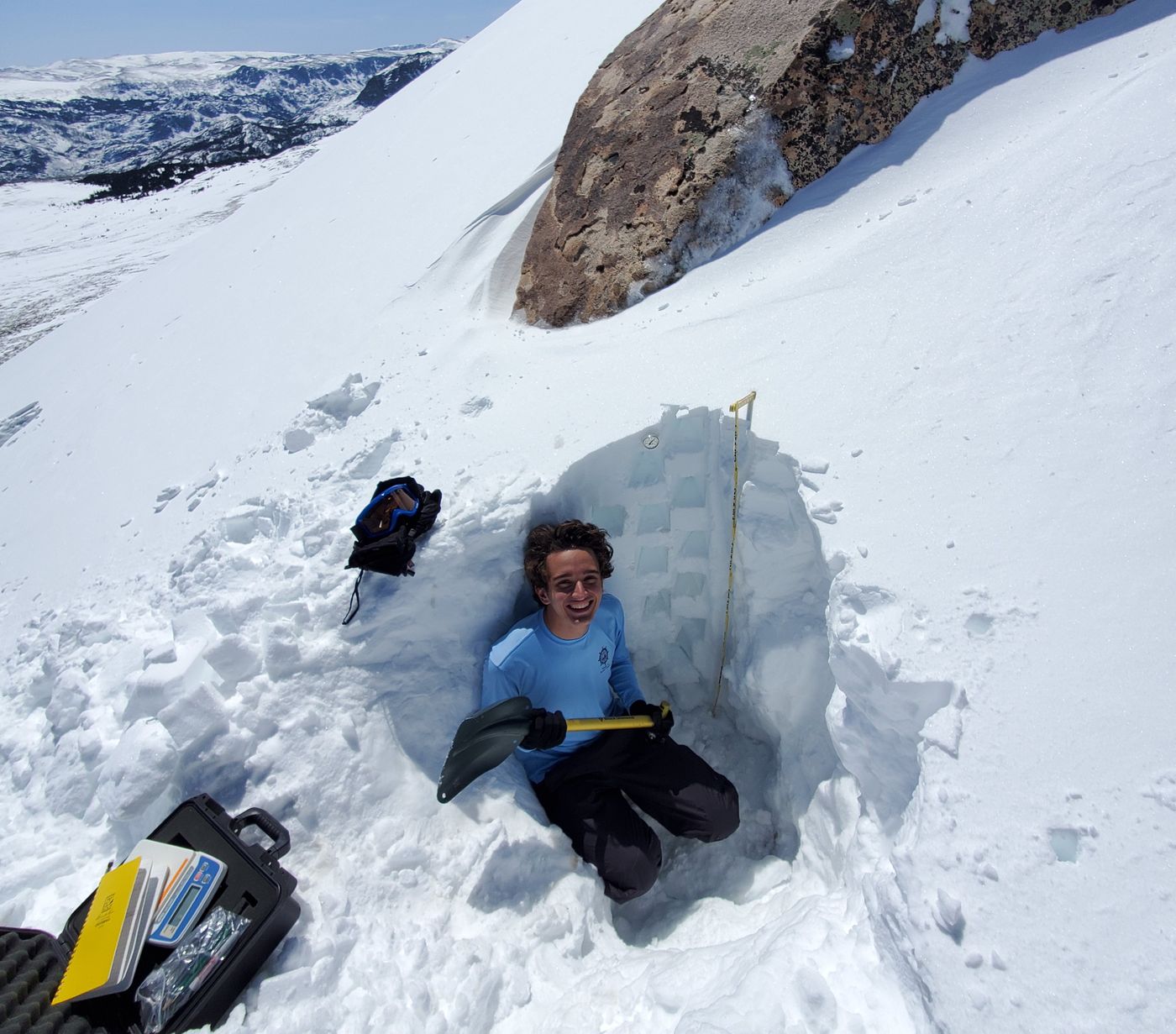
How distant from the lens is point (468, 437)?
2.99m

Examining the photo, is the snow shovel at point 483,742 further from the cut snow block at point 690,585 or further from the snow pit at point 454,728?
→ the cut snow block at point 690,585

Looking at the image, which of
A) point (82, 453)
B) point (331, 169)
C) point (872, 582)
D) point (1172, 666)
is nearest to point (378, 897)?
point (872, 582)

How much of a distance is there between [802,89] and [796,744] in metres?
3.33

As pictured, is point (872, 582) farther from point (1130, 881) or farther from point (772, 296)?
point (772, 296)

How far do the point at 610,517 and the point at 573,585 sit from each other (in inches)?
20.9

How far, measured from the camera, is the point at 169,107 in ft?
423

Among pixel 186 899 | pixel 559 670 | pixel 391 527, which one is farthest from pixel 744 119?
pixel 186 899

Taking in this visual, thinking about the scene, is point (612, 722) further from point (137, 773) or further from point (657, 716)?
point (137, 773)

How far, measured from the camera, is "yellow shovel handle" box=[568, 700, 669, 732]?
258cm

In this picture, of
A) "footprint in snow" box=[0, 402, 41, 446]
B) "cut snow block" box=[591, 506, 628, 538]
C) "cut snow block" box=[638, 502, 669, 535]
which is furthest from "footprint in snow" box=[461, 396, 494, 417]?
"footprint in snow" box=[0, 402, 41, 446]

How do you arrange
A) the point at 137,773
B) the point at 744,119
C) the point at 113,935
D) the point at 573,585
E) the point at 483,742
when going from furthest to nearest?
the point at 744,119 → the point at 573,585 → the point at 483,742 → the point at 137,773 → the point at 113,935

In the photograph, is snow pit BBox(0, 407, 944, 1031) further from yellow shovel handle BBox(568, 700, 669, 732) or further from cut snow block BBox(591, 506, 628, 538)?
yellow shovel handle BBox(568, 700, 669, 732)

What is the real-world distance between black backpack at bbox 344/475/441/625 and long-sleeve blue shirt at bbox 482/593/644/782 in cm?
52

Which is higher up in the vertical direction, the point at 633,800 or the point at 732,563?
the point at 732,563
